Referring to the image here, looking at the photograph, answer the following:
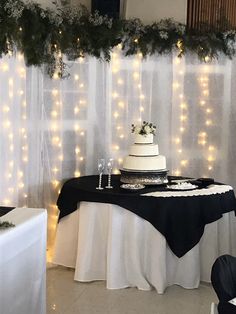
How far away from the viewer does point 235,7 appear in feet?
16.3

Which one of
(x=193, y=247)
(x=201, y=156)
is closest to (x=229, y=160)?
(x=201, y=156)

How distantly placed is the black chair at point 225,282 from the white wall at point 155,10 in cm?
333

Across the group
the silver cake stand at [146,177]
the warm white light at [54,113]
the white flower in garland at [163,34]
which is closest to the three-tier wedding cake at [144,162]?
the silver cake stand at [146,177]

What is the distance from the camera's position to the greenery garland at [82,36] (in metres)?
4.21

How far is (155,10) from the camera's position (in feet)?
16.8

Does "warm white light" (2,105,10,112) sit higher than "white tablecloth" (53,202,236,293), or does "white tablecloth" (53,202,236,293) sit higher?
"warm white light" (2,105,10,112)

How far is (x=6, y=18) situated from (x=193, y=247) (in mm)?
2386

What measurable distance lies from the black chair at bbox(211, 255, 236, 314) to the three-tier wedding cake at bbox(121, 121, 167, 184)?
6.62 feet

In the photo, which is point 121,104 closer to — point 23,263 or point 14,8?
point 14,8

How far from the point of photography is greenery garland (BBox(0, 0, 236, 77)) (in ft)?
13.8

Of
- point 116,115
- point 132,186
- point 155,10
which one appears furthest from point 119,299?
point 155,10

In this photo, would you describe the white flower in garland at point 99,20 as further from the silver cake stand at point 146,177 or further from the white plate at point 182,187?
the white plate at point 182,187
